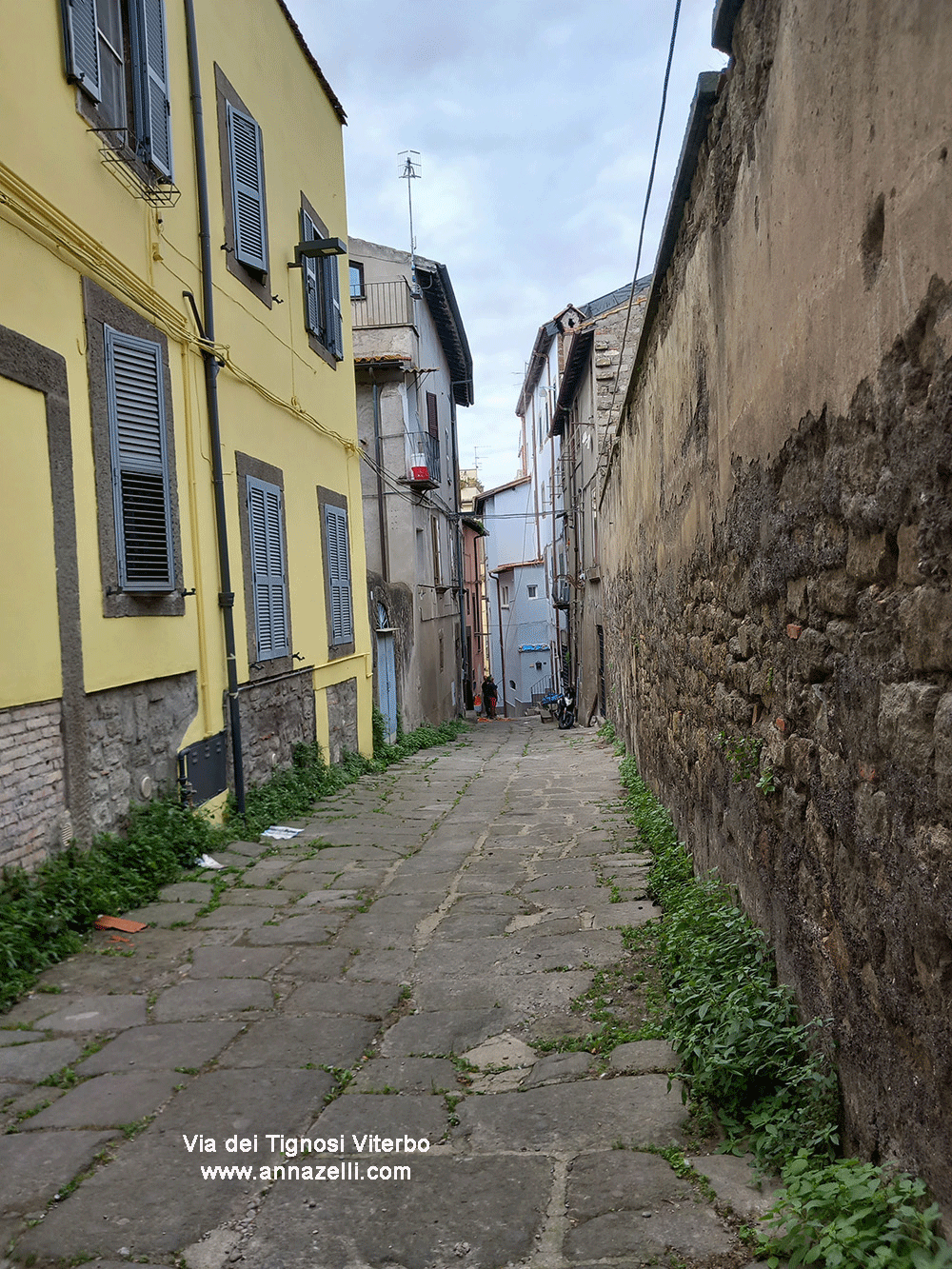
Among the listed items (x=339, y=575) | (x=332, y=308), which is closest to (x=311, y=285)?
(x=332, y=308)

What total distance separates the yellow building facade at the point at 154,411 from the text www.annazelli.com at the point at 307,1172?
7.38 ft

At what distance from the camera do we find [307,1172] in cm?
252

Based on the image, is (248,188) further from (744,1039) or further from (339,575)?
(744,1039)

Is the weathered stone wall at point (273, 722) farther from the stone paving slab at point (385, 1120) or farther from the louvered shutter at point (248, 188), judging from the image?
the stone paving slab at point (385, 1120)

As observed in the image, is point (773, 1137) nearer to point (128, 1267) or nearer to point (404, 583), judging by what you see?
point (128, 1267)

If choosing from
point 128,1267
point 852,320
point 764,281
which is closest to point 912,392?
point 852,320

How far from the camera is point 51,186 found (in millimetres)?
4805

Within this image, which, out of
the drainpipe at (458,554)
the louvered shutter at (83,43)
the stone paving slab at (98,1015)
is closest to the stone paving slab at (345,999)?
the stone paving slab at (98,1015)

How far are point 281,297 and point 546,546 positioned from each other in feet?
74.1

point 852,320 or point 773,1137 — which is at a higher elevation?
point 852,320

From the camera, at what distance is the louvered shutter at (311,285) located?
9.54 meters

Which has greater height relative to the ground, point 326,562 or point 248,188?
point 248,188

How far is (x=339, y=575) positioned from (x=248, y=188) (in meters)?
4.13

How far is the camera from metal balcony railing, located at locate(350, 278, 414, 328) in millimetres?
17812
